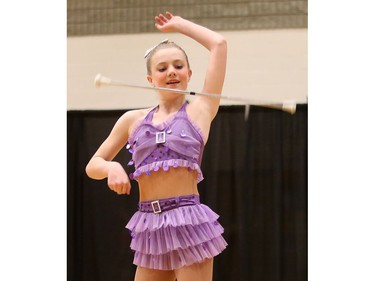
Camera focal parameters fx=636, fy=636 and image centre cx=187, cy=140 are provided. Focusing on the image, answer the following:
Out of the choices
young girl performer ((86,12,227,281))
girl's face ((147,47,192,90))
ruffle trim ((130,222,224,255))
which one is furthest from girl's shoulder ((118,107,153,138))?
ruffle trim ((130,222,224,255))

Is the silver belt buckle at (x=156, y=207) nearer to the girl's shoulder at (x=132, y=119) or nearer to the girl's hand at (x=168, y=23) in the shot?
the girl's shoulder at (x=132, y=119)

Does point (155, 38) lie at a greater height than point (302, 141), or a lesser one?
greater

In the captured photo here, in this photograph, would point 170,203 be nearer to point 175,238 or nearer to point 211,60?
point 175,238

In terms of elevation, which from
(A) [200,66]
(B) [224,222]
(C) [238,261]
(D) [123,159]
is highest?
(A) [200,66]

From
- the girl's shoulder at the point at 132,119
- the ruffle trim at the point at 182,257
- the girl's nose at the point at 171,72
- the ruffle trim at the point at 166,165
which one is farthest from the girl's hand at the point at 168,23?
the ruffle trim at the point at 182,257

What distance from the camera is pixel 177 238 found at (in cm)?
196

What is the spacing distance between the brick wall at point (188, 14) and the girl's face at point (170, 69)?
1349 mm

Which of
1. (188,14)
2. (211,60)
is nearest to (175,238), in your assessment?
(211,60)

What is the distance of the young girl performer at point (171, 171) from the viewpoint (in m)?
1.96

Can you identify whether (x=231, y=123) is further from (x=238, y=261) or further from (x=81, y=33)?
(x=81, y=33)

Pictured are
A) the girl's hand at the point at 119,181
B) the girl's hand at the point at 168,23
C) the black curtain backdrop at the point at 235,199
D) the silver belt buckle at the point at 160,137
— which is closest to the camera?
the girl's hand at the point at 119,181

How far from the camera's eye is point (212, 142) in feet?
11.5

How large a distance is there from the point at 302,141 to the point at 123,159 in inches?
38.3

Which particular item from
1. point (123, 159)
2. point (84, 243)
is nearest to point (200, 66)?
point (123, 159)
